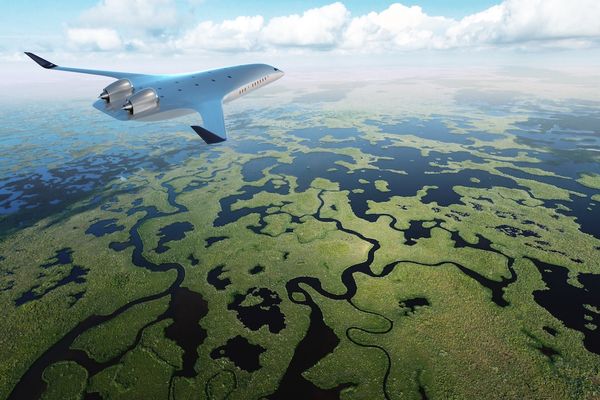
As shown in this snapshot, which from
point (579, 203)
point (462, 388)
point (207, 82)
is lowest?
point (579, 203)

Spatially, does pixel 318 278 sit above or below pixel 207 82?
below

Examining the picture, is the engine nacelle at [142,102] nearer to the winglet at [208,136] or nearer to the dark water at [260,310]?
the winglet at [208,136]

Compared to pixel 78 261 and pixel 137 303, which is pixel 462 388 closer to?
pixel 137 303

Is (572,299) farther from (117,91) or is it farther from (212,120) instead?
(117,91)

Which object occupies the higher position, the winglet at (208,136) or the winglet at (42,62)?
the winglet at (42,62)

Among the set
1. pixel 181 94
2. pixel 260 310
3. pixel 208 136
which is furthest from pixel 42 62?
pixel 260 310

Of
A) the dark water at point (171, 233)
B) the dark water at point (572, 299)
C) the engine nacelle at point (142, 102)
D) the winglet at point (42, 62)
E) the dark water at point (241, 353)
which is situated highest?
the winglet at point (42, 62)

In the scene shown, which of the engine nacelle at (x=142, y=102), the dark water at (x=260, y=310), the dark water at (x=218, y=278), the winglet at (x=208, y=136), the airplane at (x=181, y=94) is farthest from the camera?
the dark water at (x=218, y=278)

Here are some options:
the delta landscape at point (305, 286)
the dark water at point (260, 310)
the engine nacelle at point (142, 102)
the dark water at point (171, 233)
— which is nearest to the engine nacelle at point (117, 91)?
the engine nacelle at point (142, 102)

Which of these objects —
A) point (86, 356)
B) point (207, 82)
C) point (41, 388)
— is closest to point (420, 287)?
point (86, 356)
